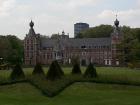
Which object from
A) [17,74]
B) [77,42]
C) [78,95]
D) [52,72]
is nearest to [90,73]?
[52,72]

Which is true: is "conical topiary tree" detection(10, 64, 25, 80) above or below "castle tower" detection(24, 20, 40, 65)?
below

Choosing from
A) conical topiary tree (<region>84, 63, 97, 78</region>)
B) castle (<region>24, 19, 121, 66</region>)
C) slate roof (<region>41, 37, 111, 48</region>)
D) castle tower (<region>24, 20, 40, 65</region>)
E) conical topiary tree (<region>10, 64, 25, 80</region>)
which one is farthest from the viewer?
castle tower (<region>24, 20, 40, 65</region>)

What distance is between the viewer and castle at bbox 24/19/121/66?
406ft

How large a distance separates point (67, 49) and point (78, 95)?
101 metres

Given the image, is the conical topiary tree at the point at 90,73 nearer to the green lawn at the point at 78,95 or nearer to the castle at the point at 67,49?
the green lawn at the point at 78,95

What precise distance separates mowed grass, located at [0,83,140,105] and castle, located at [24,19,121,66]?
90331 millimetres

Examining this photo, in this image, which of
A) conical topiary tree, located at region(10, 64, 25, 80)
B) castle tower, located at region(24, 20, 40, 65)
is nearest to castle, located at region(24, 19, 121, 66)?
castle tower, located at region(24, 20, 40, 65)

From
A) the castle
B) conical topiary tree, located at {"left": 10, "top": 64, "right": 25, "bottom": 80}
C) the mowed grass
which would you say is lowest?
the mowed grass

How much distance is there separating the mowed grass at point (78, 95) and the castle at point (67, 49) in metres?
90.3

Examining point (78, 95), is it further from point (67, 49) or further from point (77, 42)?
point (67, 49)

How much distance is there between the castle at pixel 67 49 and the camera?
406 ft

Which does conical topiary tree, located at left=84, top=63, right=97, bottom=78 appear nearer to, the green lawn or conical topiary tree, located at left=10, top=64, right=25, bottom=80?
the green lawn

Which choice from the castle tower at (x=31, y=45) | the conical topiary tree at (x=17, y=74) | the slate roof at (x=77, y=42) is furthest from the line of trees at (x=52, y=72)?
the castle tower at (x=31, y=45)

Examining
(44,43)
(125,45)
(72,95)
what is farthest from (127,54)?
(72,95)
